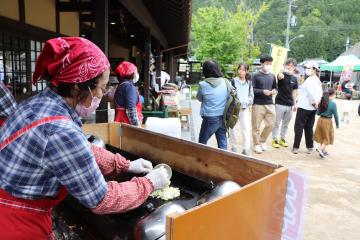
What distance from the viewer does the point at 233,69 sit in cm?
A: 3008

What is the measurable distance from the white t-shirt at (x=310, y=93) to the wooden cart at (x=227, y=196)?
4.42 metres

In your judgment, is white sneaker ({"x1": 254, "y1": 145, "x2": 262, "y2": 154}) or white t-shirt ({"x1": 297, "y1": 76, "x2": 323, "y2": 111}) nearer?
white t-shirt ({"x1": 297, "y1": 76, "x2": 323, "y2": 111})

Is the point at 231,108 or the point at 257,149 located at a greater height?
the point at 231,108

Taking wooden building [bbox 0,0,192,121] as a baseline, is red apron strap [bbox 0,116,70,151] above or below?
below

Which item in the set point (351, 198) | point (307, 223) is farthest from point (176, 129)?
point (351, 198)

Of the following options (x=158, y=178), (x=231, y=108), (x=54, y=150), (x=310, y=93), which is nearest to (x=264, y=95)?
(x=310, y=93)

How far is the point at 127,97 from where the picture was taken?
4258 millimetres

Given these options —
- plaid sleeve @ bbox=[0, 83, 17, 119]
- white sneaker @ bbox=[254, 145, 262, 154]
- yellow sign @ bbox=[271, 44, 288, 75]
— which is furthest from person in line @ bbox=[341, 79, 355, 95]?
plaid sleeve @ bbox=[0, 83, 17, 119]

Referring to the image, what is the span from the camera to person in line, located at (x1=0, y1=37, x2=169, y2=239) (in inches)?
48.7

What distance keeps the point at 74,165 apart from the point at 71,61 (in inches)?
16.0

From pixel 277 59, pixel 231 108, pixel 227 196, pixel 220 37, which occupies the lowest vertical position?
pixel 227 196

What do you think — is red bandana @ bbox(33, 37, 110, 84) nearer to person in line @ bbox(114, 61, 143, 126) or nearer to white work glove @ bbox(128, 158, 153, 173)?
white work glove @ bbox(128, 158, 153, 173)

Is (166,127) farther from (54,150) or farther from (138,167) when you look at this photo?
(54,150)

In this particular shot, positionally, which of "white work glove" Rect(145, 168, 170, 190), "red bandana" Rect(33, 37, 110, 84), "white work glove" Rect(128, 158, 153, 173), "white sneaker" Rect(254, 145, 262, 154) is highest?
"red bandana" Rect(33, 37, 110, 84)
